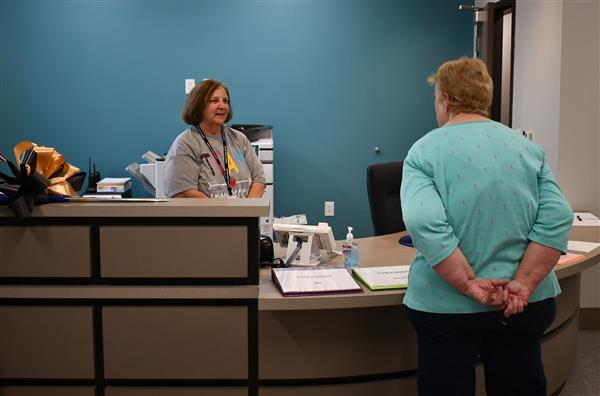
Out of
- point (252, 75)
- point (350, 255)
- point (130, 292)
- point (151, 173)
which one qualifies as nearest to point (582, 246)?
point (350, 255)

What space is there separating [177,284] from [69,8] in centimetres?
391

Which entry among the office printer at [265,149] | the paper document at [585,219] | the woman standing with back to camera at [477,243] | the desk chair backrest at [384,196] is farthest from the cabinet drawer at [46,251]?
the office printer at [265,149]

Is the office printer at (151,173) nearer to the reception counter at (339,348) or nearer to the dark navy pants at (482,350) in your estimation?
the reception counter at (339,348)

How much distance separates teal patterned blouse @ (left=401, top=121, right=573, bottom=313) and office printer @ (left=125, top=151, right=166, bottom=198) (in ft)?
10.9

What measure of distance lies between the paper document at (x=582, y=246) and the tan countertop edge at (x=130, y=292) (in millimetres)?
1539

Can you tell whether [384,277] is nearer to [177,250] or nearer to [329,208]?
[177,250]

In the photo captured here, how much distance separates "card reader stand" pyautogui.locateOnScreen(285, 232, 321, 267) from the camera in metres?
2.65

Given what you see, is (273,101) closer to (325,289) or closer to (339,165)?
(339,165)

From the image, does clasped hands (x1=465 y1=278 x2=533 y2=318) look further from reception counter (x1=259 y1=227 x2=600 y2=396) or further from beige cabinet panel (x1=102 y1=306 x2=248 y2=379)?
beige cabinet panel (x1=102 y1=306 x2=248 y2=379)

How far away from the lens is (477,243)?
6.10ft

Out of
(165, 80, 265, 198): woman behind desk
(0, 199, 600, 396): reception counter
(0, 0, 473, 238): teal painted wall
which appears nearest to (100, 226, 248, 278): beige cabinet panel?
(0, 199, 600, 396): reception counter

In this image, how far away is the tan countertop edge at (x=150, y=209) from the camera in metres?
2.21

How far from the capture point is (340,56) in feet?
18.4

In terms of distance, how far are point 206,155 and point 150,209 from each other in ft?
2.85
